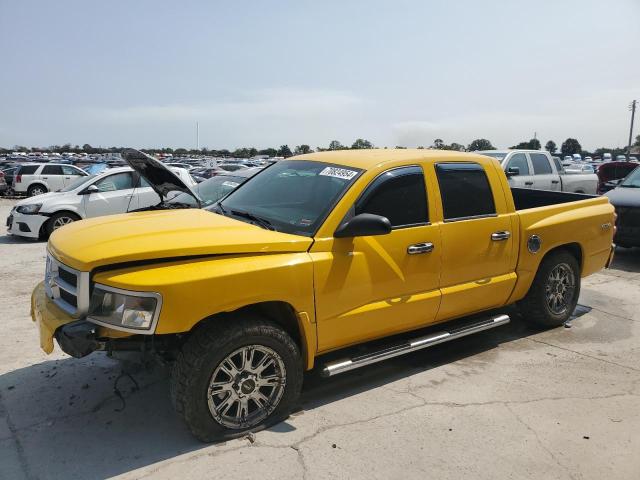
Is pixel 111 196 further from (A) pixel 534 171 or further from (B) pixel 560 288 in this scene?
(A) pixel 534 171

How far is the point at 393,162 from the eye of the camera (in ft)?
13.4

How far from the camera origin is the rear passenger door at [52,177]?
20875 mm

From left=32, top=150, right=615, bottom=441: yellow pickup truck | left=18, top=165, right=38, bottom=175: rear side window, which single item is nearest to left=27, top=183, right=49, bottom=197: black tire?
left=18, top=165, right=38, bottom=175: rear side window

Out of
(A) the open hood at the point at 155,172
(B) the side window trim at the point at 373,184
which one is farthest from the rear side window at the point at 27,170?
(B) the side window trim at the point at 373,184

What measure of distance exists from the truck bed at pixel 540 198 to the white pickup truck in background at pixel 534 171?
5122mm

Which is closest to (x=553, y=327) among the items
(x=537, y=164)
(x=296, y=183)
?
(x=296, y=183)

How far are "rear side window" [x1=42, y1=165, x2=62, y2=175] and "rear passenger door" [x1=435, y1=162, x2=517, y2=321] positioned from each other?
67.3ft

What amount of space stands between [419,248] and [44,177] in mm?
20794

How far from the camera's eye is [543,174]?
1262cm

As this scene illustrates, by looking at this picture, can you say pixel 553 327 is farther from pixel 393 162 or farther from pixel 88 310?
pixel 88 310

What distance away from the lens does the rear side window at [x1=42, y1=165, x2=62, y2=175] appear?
68.7 ft

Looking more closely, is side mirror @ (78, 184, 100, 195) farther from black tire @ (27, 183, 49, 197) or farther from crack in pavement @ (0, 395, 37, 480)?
black tire @ (27, 183, 49, 197)

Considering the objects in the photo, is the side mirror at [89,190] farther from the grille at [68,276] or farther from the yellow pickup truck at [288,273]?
the grille at [68,276]

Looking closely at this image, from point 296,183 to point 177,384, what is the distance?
187 centimetres
